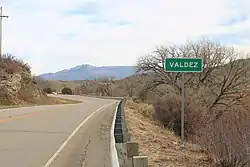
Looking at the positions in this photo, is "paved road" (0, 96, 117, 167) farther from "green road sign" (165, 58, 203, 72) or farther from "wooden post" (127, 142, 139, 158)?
"green road sign" (165, 58, 203, 72)

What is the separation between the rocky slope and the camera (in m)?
48.5

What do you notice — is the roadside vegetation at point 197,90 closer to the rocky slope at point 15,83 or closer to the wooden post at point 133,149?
the rocky slope at point 15,83

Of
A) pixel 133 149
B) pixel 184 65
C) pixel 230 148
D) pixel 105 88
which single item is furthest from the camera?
pixel 105 88

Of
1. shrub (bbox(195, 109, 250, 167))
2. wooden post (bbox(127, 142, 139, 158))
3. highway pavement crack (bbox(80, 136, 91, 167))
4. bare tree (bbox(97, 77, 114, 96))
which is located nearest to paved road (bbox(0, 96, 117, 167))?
highway pavement crack (bbox(80, 136, 91, 167))

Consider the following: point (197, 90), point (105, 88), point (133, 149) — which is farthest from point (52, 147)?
point (105, 88)

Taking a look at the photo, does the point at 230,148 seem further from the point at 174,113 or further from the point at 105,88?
the point at 105,88

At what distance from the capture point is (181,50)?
58.8m

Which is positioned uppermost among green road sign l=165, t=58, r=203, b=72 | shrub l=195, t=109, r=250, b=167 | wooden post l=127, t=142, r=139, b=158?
green road sign l=165, t=58, r=203, b=72

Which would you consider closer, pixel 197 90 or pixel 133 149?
pixel 133 149

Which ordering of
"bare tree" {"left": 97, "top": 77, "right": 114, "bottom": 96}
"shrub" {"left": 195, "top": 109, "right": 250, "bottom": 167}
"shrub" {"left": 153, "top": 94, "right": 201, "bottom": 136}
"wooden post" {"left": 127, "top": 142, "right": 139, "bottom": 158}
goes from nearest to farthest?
1. "wooden post" {"left": 127, "top": 142, "right": 139, "bottom": 158}
2. "shrub" {"left": 195, "top": 109, "right": 250, "bottom": 167}
3. "shrub" {"left": 153, "top": 94, "right": 201, "bottom": 136}
4. "bare tree" {"left": 97, "top": 77, "right": 114, "bottom": 96}

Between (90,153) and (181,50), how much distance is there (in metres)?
46.8

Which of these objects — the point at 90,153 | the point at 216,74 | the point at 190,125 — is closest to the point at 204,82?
the point at 216,74

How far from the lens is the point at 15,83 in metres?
52.7

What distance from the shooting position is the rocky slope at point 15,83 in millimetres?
48500
